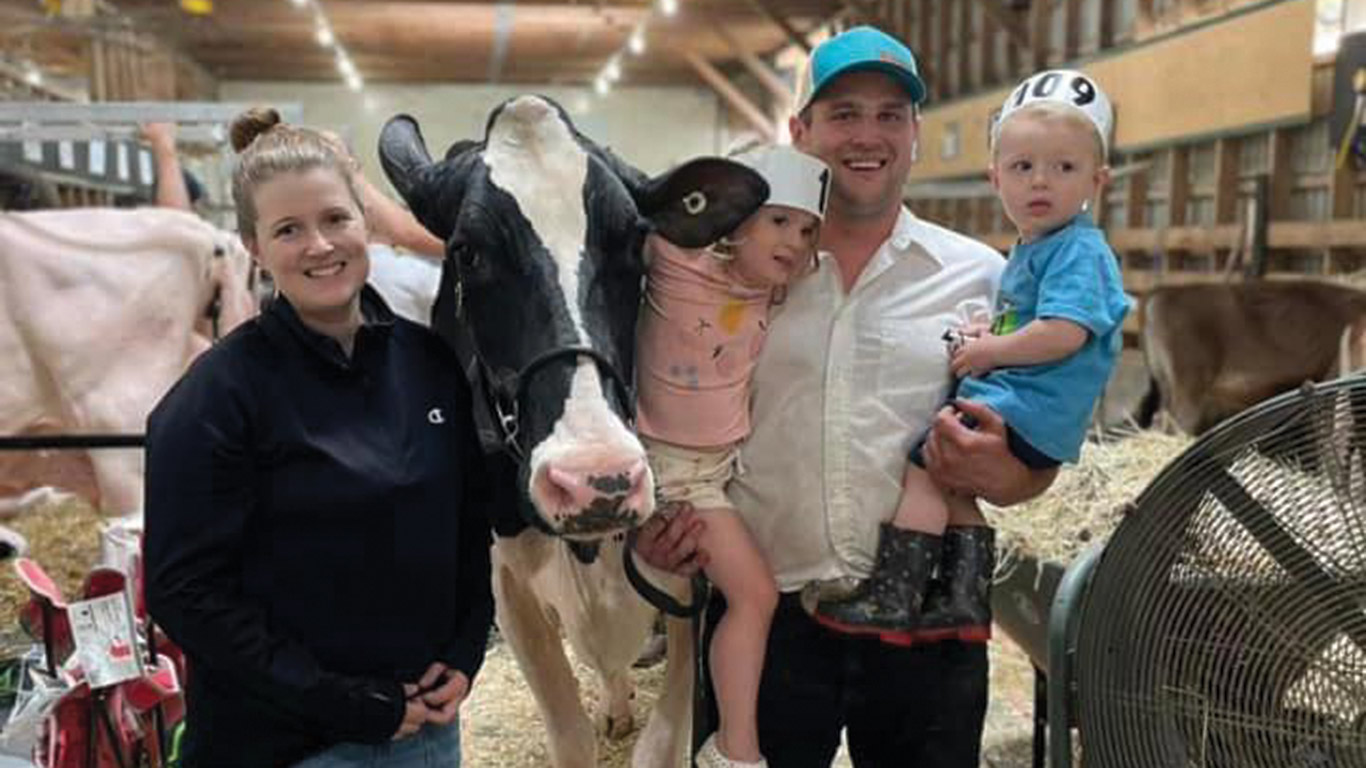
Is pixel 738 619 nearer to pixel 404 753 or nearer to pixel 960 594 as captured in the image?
pixel 960 594

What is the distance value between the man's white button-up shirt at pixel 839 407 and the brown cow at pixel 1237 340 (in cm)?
552

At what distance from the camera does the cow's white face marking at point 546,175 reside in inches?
74.4

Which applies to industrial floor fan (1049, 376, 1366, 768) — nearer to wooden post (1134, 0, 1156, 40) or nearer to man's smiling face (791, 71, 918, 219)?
man's smiling face (791, 71, 918, 219)

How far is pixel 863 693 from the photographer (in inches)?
80.9

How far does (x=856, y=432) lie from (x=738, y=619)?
0.40 m

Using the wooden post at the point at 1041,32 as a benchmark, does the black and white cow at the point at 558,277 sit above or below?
below

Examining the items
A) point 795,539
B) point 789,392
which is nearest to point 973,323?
point 789,392

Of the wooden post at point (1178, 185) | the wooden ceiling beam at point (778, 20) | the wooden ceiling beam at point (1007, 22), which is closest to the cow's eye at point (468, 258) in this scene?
the wooden post at point (1178, 185)

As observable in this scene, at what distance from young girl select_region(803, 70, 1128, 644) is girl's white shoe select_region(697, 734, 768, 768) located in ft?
0.94

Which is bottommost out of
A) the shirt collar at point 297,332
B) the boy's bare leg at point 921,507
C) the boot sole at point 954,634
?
the boot sole at point 954,634

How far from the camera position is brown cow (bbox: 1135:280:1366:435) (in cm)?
666

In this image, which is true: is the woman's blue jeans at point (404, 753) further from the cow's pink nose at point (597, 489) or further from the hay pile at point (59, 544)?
the hay pile at point (59, 544)

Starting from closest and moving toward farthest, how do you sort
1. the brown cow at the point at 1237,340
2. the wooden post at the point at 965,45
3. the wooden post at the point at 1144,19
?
the brown cow at the point at 1237,340 < the wooden post at the point at 1144,19 < the wooden post at the point at 965,45

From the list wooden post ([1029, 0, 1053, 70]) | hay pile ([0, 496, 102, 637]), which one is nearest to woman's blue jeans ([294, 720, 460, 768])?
hay pile ([0, 496, 102, 637])
